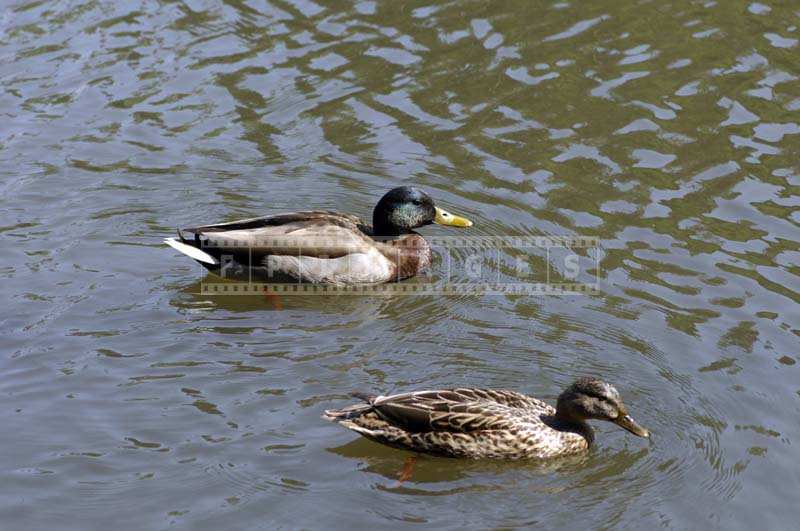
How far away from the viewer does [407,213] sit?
12266mm

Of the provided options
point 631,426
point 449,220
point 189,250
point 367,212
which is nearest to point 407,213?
point 449,220

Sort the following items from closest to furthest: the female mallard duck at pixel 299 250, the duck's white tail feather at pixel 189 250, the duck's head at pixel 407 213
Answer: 1. the duck's white tail feather at pixel 189 250
2. the female mallard duck at pixel 299 250
3. the duck's head at pixel 407 213

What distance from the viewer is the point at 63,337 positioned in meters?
10.1

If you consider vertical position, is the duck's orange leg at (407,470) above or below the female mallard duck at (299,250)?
below

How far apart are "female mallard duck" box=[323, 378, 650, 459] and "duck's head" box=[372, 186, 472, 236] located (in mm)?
3644

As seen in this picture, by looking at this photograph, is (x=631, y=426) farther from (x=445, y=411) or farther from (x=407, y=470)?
(x=407, y=470)

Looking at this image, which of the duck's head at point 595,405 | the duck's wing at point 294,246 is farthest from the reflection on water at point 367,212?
the duck's wing at point 294,246

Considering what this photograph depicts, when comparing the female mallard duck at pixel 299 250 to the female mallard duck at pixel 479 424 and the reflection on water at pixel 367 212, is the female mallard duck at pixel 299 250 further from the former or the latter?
the female mallard duck at pixel 479 424

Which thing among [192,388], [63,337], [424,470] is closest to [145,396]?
[192,388]

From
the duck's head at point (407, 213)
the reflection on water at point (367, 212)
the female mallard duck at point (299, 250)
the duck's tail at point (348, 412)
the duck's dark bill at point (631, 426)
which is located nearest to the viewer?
the reflection on water at point (367, 212)

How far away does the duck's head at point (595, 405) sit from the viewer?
28.7 ft

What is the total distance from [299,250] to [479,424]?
3.56 meters

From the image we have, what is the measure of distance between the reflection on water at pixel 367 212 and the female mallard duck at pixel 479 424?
156mm

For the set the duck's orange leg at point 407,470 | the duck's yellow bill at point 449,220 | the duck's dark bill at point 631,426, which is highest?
the duck's yellow bill at point 449,220
